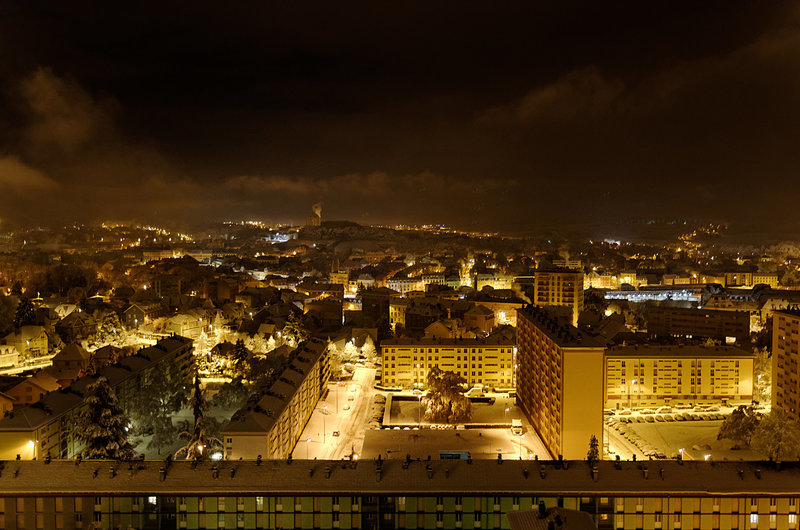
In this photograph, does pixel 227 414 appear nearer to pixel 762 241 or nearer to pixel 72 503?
pixel 72 503

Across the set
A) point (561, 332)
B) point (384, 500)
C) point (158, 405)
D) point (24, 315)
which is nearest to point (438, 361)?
point (561, 332)

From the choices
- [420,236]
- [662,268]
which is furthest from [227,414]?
[420,236]

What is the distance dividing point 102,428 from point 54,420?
1.03 meters

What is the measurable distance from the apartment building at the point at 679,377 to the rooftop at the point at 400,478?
25.7ft

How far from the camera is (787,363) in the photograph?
13156 mm

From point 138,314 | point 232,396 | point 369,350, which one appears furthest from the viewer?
point 138,314

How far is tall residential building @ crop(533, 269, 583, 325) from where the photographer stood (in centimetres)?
2562

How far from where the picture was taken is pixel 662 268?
4556 centimetres

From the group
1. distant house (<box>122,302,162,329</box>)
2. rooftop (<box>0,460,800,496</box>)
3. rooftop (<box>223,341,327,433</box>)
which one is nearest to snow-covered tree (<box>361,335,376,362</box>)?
rooftop (<box>223,341,327,433</box>)

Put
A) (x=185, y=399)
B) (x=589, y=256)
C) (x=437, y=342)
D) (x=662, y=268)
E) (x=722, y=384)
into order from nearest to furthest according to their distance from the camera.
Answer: (x=185, y=399) < (x=722, y=384) < (x=437, y=342) < (x=662, y=268) < (x=589, y=256)

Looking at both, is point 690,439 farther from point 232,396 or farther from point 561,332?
point 232,396

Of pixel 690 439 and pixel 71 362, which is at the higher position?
pixel 71 362

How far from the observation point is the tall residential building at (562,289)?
25.6 m

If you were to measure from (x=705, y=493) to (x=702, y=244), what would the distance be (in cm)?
7388
